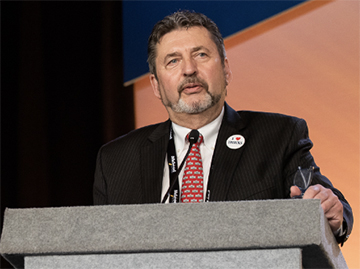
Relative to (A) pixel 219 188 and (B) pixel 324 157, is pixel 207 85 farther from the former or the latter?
(B) pixel 324 157

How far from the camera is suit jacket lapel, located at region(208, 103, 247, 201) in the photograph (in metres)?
1.68

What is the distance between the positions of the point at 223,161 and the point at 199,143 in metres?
0.17

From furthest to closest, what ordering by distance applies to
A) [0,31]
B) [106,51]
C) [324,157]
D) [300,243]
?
[106,51] < [0,31] < [324,157] < [300,243]

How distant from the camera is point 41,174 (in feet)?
9.84

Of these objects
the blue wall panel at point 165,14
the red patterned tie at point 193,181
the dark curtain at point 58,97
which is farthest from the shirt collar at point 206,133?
the dark curtain at point 58,97

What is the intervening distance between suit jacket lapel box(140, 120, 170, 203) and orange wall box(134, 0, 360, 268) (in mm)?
908

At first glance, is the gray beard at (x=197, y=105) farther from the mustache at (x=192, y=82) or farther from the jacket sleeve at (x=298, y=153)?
the jacket sleeve at (x=298, y=153)

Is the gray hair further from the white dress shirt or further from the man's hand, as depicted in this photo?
the man's hand

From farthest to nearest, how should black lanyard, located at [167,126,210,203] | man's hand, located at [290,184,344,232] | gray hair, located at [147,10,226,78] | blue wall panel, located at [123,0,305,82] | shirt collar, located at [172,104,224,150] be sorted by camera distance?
blue wall panel, located at [123,0,305,82] → gray hair, located at [147,10,226,78] → shirt collar, located at [172,104,224,150] → black lanyard, located at [167,126,210,203] → man's hand, located at [290,184,344,232]

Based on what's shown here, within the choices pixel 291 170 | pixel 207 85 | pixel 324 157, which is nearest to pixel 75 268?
pixel 291 170

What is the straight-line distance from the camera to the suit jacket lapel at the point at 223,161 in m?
1.68

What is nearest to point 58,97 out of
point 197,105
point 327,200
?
point 197,105

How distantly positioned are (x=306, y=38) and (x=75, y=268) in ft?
7.06

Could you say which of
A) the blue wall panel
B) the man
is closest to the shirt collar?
the man
